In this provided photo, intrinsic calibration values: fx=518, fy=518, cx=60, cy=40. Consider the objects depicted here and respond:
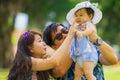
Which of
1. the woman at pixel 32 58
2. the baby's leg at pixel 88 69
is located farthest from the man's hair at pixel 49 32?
the baby's leg at pixel 88 69

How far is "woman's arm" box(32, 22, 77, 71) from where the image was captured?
4703mm

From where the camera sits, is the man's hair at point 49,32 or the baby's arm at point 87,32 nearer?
the baby's arm at point 87,32

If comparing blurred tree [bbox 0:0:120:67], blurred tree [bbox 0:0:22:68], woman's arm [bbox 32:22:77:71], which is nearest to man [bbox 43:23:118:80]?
woman's arm [bbox 32:22:77:71]

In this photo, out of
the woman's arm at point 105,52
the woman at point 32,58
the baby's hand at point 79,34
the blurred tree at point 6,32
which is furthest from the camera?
the blurred tree at point 6,32

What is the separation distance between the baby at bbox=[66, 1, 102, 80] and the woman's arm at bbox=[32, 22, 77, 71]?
0.19 feet

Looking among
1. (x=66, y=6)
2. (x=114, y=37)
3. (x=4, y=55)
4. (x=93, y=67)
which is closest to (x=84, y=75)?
(x=93, y=67)

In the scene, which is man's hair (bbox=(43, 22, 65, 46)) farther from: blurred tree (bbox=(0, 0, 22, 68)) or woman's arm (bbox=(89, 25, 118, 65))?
blurred tree (bbox=(0, 0, 22, 68))

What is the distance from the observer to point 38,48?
4973 mm

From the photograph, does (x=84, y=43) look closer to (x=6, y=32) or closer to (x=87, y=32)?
(x=87, y=32)

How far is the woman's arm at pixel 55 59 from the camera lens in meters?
4.70

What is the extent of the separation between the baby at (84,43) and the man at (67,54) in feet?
0.23

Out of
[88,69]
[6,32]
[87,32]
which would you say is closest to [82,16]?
[87,32]

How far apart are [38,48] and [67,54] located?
0.30 meters

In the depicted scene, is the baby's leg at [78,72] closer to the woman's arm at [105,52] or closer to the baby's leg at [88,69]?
the baby's leg at [88,69]
